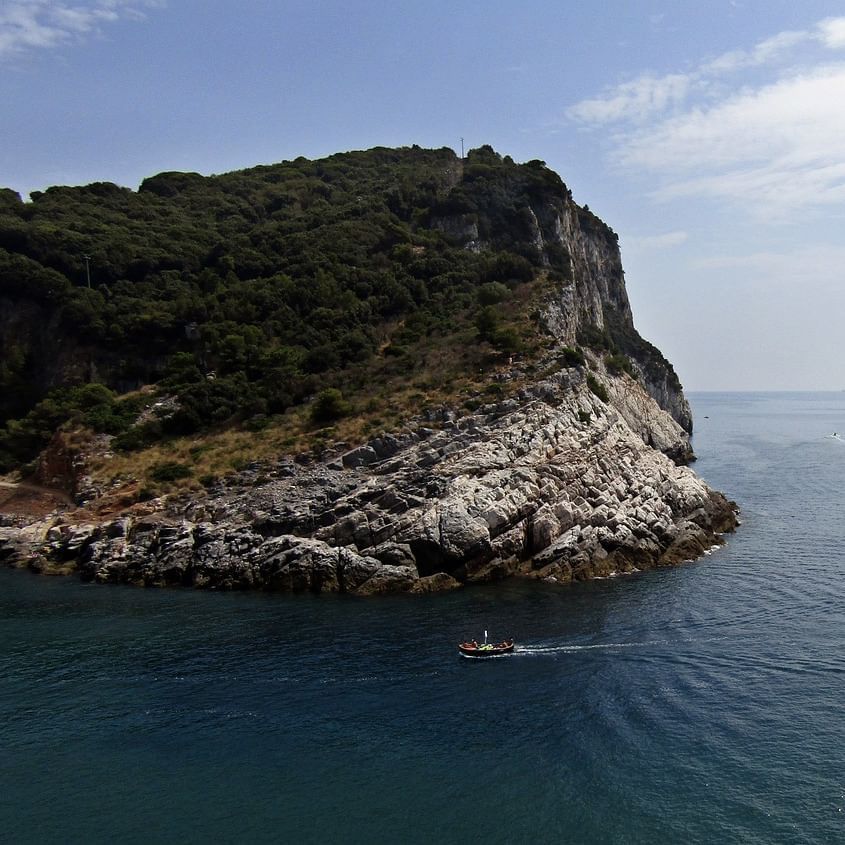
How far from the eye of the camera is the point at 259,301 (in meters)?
92.8

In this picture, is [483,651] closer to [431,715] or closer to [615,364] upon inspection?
[431,715]

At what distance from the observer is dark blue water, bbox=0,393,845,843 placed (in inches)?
1019

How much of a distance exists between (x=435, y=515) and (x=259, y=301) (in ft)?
163

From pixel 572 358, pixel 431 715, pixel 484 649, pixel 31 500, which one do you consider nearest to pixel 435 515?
pixel 484 649

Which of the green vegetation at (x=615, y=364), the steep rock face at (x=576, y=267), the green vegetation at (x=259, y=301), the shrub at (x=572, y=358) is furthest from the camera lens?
the steep rock face at (x=576, y=267)

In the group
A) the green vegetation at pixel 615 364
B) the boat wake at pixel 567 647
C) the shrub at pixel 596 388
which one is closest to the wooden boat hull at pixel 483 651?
the boat wake at pixel 567 647

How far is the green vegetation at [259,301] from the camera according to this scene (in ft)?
247

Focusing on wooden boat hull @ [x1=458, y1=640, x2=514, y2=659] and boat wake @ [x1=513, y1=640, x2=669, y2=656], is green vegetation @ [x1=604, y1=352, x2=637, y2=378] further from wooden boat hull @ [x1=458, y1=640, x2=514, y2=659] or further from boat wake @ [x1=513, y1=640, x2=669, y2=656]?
wooden boat hull @ [x1=458, y1=640, x2=514, y2=659]

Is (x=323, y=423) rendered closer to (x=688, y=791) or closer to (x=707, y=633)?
(x=707, y=633)

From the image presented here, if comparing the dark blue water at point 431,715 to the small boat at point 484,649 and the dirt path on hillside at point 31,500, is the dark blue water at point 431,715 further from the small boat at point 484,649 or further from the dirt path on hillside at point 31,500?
the dirt path on hillside at point 31,500

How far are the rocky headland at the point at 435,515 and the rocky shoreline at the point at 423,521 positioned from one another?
0.11m

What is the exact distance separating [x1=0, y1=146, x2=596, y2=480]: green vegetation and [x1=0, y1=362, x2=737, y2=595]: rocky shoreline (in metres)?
7.87

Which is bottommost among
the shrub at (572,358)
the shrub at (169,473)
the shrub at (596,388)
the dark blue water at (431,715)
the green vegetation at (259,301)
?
the dark blue water at (431,715)

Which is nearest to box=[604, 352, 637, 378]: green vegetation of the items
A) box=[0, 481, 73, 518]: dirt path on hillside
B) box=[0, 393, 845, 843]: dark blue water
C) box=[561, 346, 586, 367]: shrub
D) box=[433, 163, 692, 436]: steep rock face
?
box=[433, 163, 692, 436]: steep rock face
